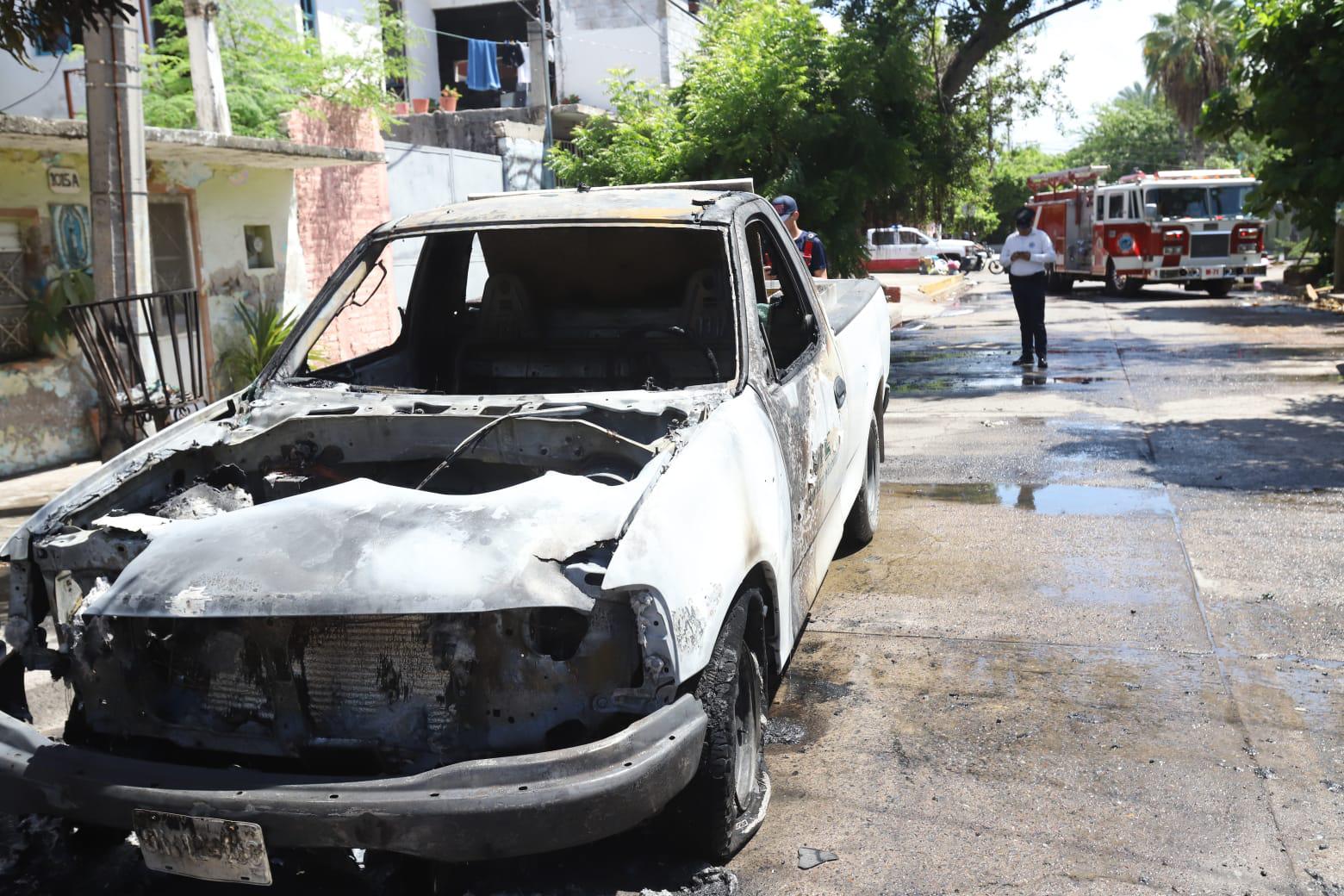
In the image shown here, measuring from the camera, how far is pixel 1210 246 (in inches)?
937

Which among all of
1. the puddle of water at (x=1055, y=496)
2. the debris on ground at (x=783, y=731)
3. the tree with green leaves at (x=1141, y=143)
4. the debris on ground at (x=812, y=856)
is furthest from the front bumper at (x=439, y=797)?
the tree with green leaves at (x=1141, y=143)

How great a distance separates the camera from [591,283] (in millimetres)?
5418

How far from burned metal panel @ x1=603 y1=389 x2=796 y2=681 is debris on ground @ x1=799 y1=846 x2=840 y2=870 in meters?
0.67

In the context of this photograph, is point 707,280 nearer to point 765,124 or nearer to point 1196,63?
point 765,124

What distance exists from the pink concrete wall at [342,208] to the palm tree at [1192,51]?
43.1m

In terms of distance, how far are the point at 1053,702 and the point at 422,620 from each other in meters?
2.50

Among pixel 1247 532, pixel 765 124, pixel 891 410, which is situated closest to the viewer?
pixel 1247 532

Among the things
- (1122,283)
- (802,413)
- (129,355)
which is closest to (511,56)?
(1122,283)

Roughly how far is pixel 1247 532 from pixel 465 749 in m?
4.97

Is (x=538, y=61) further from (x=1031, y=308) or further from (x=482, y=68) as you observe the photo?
(x=1031, y=308)

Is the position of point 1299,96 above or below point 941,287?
above

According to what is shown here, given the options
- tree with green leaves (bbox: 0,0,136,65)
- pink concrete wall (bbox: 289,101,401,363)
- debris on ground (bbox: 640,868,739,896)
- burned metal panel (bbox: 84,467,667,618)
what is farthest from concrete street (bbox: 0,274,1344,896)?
pink concrete wall (bbox: 289,101,401,363)

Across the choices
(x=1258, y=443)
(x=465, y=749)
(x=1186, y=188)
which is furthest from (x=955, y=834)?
(x=1186, y=188)

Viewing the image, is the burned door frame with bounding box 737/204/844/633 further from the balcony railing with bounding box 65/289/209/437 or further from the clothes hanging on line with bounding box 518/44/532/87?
the clothes hanging on line with bounding box 518/44/532/87
